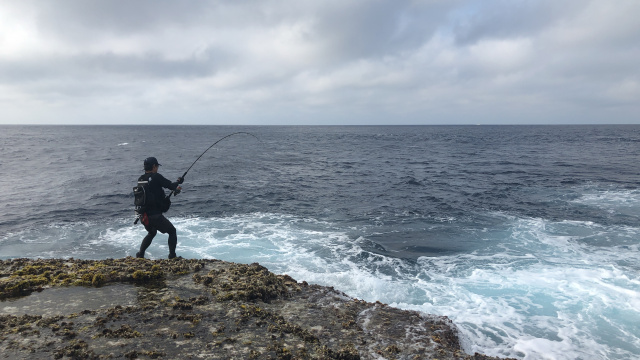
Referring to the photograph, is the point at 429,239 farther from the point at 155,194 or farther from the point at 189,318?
the point at 189,318

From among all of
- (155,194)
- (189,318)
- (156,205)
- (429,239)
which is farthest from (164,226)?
(429,239)

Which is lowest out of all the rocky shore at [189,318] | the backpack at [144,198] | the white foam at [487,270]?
the white foam at [487,270]

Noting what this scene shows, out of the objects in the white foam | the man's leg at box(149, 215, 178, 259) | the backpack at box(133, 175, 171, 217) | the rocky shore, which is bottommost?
the white foam

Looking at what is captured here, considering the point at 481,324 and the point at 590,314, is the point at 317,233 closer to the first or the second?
the point at 481,324

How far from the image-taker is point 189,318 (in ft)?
20.2

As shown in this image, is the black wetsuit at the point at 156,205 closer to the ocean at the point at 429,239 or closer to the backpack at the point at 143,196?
the backpack at the point at 143,196

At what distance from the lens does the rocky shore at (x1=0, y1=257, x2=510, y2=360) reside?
5266 mm

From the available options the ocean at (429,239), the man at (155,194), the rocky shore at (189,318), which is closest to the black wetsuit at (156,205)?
the man at (155,194)

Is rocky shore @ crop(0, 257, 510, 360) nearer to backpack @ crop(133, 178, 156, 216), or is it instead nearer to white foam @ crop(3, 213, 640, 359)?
backpack @ crop(133, 178, 156, 216)

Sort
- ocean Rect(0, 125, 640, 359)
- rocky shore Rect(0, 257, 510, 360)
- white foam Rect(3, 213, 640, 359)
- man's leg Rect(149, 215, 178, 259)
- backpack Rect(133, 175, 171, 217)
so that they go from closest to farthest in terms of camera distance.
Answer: rocky shore Rect(0, 257, 510, 360) < white foam Rect(3, 213, 640, 359) < backpack Rect(133, 175, 171, 217) < man's leg Rect(149, 215, 178, 259) < ocean Rect(0, 125, 640, 359)

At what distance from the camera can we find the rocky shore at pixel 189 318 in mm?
5266

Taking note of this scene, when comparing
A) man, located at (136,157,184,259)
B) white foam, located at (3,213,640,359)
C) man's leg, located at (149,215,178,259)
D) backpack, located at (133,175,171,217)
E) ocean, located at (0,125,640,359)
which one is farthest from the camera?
ocean, located at (0,125,640,359)

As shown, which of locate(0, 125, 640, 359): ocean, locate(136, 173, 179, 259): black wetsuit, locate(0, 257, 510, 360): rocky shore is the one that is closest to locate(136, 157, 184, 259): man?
locate(136, 173, 179, 259): black wetsuit

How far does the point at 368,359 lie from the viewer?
18.2ft
